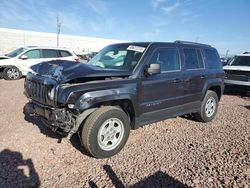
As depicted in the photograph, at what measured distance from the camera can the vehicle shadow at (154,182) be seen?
119 inches

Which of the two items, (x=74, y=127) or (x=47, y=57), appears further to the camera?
(x=47, y=57)

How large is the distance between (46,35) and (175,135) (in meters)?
51.9

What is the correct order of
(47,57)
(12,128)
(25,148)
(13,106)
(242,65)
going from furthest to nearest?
(47,57)
(242,65)
(13,106)
(12,128)
(25,148)

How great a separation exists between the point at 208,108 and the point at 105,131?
325cm

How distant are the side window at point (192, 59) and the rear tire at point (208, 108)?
2.79ft

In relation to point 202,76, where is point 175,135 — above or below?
below

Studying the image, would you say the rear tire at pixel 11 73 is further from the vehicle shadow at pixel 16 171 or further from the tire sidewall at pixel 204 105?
the tire sidewall at pixel 204 105

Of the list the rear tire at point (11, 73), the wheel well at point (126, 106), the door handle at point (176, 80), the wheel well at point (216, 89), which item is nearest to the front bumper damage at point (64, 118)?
the wheel well at point (126, 106)

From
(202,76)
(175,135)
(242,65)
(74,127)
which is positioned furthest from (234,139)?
(242,65)

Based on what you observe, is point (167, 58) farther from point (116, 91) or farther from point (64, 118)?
point (64, 118)

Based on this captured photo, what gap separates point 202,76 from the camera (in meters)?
5.32

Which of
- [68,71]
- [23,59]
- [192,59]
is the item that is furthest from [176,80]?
[23,59]

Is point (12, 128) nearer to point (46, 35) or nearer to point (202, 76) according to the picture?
point (202, 76)

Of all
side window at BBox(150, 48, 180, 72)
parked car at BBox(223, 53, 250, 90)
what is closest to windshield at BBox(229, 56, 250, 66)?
parked car at BBox(223, 53, 250, 90)
